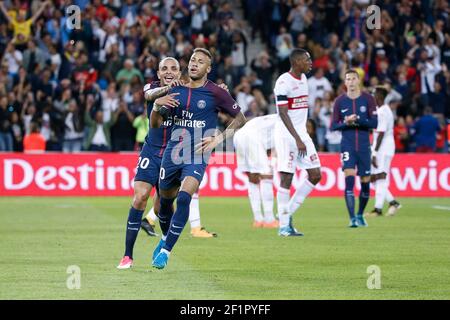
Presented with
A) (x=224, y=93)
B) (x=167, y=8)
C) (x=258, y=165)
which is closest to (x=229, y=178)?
(x=167, y=8)

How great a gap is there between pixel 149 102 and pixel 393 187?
1462 centimetres

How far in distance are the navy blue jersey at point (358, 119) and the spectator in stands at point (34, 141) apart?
34.9ft

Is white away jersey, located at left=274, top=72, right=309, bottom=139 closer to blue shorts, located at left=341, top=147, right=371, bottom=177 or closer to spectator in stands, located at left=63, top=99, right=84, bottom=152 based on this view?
blue shorts, located at left=341, top=147, right=371, bottom=177

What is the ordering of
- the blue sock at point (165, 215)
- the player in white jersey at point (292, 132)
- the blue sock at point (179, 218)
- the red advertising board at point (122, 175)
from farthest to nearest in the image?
the red advertising board at point (122, 175), the player in white jersey at point (292, 132), the blue sock at point (165, 215), the blue sock at point (179, 218)

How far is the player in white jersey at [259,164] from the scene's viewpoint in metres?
18.9

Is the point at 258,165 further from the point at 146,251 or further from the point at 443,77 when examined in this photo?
the point at 443,77

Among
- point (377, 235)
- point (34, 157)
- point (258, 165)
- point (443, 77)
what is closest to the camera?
point (377, 235)

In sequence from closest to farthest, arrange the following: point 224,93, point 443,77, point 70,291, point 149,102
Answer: point 70,291 < point 224,93 < point 149,102 < point 443,77

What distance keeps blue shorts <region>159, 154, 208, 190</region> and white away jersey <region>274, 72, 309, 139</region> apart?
4.43m

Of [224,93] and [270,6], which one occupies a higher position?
[270,6]

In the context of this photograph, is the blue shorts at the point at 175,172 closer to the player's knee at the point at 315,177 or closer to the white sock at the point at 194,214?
the white sock at the point at 194,214

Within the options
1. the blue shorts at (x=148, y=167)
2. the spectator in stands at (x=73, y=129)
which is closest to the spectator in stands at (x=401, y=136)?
the spectator in stands at (x=73, y=129)

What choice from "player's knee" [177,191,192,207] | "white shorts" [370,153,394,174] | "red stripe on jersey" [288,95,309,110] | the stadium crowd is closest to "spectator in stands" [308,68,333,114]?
the stadium crowd

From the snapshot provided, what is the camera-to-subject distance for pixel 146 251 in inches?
574
